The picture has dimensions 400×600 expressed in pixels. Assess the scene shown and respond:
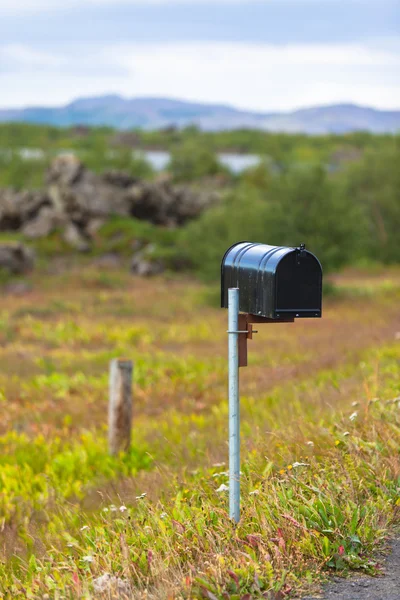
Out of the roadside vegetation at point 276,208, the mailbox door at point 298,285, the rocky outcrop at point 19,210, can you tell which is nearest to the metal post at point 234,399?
the mailbox door at point 298,285

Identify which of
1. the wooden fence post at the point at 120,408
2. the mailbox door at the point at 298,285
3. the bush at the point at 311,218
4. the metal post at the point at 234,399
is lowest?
the wooden fence post at the point at 120,408

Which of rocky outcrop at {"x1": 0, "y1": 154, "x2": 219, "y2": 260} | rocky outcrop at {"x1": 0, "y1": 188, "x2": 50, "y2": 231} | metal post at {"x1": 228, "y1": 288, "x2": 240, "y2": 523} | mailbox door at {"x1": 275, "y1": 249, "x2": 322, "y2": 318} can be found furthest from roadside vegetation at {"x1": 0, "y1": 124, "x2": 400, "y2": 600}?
rocky outcrop at {"x1": 0, "y1": 188, "x2": 50, "y2": 231}

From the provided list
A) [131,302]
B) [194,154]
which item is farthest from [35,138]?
[131,302]

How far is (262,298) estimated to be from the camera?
15.5 feet

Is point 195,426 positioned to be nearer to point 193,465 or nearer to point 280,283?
point 193,465

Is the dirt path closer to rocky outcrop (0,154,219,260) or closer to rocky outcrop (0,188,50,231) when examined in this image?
rocky outcrop (0,154,219,260)

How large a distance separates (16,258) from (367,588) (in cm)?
3913

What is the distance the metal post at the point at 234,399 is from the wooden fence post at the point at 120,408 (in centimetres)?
525

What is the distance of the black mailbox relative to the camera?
4641 millimetres

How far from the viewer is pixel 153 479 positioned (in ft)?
23.8

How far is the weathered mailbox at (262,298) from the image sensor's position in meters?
4.66

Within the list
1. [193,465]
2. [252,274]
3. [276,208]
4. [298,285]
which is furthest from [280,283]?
[276,208]

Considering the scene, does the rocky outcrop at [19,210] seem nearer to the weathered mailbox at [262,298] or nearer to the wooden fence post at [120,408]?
the wooden fence post at [120,408]

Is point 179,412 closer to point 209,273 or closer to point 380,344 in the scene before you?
point 380,344
